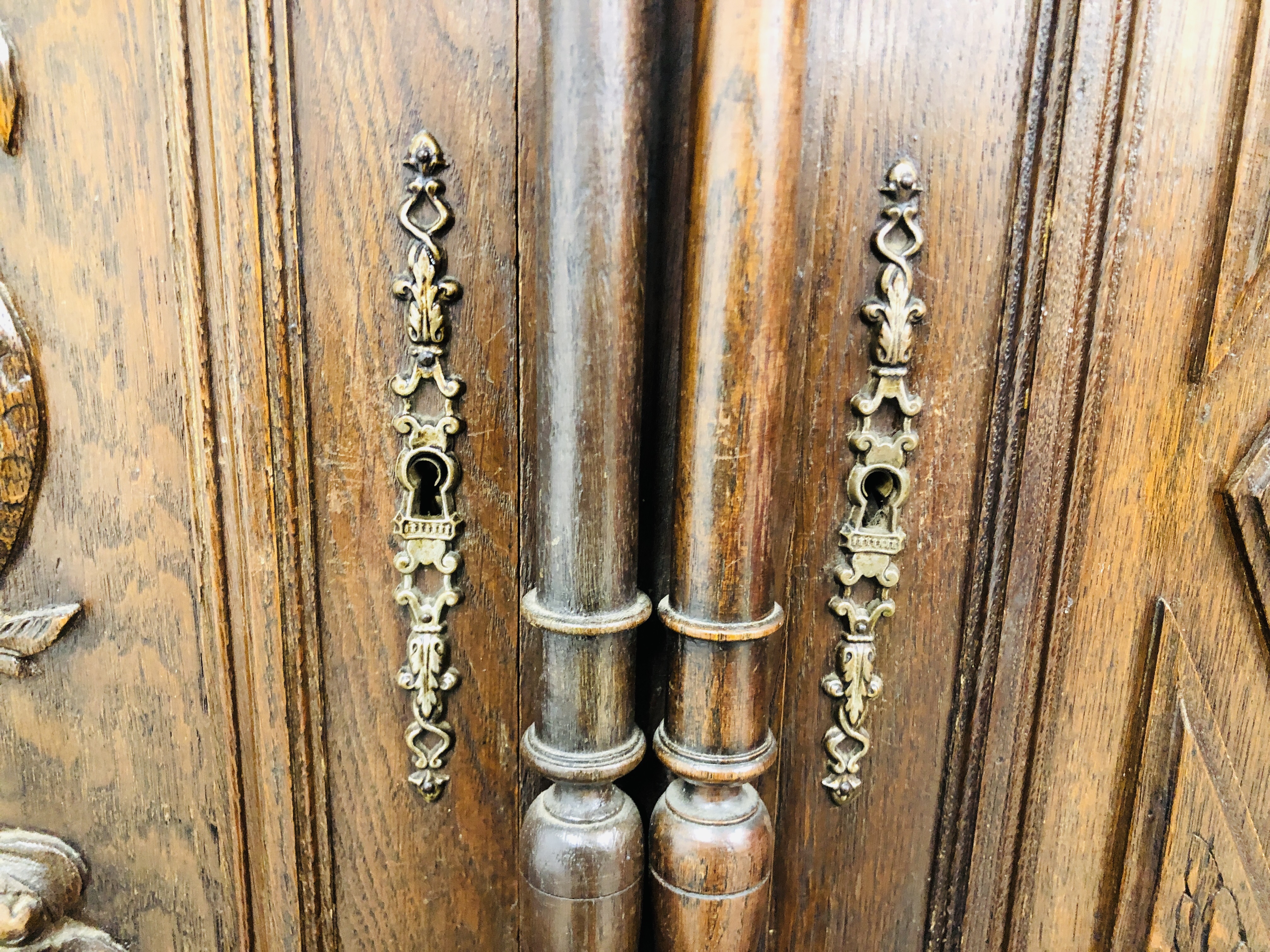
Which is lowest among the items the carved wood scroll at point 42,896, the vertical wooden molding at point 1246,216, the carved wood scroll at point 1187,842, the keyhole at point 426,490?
the carved wood scroll at point 42,896

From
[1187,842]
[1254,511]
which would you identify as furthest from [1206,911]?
[1254,511]

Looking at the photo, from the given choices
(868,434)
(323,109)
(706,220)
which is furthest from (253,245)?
(868,434)

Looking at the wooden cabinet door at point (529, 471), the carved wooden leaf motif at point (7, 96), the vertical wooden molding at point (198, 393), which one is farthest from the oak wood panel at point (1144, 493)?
the carved wooden leaf motif at point (7, 96)

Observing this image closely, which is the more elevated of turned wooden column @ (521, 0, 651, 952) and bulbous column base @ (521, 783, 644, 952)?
turned wooden column @ (521, 0, 651, 952)

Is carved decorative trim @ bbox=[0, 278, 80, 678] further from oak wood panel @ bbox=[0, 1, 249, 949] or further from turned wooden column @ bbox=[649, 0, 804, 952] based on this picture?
turned wooden column @ bbox=[649, 0, 804, 952]

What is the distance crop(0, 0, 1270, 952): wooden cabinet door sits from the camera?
15.4 inches

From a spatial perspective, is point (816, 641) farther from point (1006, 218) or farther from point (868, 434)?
point (1006, 218)

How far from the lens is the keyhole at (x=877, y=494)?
1.38 feet

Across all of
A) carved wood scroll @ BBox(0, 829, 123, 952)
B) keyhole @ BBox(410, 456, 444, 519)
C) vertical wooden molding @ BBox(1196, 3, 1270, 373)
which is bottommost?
carved wood scroll @ BBox(0, 829, 123, 952)

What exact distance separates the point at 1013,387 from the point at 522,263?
297 millimetres

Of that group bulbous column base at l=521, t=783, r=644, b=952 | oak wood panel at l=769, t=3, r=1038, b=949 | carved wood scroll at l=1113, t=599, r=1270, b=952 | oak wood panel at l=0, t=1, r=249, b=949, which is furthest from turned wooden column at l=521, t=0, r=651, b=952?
carved wood scroll at l=1113, t=599, r=1270, b=952

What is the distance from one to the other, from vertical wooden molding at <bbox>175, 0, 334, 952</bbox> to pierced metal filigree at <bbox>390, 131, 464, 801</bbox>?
6cm

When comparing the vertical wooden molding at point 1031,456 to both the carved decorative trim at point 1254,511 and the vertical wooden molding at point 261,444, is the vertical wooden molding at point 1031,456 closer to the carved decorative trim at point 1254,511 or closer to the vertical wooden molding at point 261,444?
the carved decorative trim at point 1254,511

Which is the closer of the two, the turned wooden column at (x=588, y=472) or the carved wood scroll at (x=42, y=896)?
the turned wooden column at (x=588, y=472)
